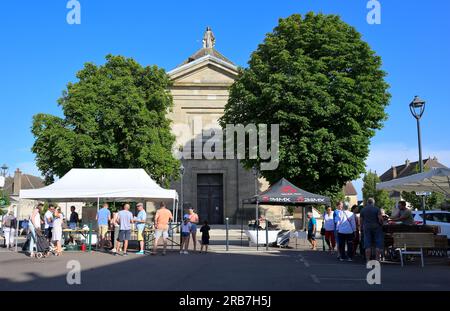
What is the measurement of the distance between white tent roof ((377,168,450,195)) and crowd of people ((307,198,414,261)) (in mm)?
1016

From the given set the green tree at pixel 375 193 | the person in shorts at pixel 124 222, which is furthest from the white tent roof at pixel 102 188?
the green tree at pixel 375 193

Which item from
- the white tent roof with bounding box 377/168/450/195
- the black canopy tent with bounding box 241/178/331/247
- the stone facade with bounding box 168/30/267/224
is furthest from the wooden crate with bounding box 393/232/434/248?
the stone facade with bounding box 168/30/267/224

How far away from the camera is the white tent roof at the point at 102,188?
17.8 meters

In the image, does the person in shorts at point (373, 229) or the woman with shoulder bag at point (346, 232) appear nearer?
the person in shorts at point (373, 229)

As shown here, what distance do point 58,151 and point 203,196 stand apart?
13.0 m

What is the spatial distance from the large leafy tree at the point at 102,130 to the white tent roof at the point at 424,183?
56.6 ft

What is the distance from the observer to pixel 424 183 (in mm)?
16531

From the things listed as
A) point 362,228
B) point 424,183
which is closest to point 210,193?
point 424,183

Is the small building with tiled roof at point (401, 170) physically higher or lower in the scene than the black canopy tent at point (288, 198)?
higher

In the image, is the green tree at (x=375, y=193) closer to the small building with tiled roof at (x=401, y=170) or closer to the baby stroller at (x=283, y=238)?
the small building with tiled roof at (x=401, y=170)

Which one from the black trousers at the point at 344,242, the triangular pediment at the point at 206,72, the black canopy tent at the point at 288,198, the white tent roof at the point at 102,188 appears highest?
the triangular pediment at the point at 206,72

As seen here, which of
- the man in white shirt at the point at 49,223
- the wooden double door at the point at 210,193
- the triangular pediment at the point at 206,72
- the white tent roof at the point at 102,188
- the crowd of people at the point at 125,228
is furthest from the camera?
the triangular pediment at the point at 206,72

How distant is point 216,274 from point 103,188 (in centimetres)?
865
